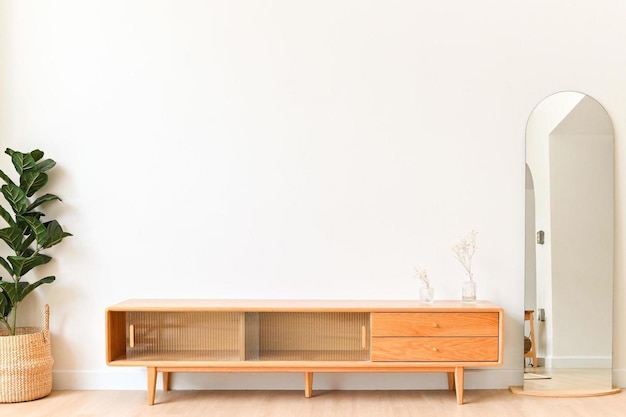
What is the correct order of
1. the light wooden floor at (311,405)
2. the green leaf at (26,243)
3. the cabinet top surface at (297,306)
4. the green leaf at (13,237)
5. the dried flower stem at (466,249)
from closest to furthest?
the light wooden floor at (311,405) < the cabinet top surface at (297,306) < the green leaf at (13,237) < the green leaf at (26,243) < the dried flower stem at (466,249)

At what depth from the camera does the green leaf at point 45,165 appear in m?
4.09

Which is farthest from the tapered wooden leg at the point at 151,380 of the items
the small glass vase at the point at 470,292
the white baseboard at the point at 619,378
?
the white baseboard at the point at 619,378

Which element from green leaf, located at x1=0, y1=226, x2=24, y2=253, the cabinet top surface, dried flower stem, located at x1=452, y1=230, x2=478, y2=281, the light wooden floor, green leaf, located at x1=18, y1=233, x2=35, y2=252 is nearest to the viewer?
the light wooden floor

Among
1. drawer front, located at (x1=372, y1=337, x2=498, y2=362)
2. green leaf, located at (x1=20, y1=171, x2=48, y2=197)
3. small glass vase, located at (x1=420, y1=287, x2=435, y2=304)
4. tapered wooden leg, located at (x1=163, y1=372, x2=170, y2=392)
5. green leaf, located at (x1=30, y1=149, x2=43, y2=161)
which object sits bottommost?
tapered wooden leg, located at (x1=163, y1=372, x2=170, y2=392)

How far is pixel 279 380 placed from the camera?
418 centimetres

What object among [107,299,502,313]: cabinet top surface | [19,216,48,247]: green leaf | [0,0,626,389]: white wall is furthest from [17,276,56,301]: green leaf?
[107,299,502,313]: cabinet top surface

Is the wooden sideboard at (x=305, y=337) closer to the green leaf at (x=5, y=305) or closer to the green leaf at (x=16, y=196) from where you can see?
the green leaf at (x=5, y=305)

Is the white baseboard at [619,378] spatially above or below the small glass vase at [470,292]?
below

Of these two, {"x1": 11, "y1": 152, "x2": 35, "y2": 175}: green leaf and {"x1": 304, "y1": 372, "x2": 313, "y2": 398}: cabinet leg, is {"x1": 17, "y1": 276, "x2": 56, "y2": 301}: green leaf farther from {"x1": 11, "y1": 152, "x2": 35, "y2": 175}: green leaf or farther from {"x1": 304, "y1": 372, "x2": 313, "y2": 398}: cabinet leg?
{"x1": 304, "y1": 372, "x2": 313, "y2": 398}: cabinet leg

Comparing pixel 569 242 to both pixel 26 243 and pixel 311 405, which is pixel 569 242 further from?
pixel 26 243

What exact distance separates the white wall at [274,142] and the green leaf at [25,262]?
0.53 ft

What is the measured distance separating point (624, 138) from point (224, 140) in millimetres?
2346

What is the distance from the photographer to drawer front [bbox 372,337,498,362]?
3.82 meters

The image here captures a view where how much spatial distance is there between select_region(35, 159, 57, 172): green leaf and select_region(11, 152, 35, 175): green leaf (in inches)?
1.8
